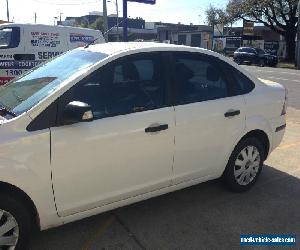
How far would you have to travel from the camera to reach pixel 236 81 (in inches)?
185

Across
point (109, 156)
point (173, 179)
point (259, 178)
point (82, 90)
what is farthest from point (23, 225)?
point (259, 178)

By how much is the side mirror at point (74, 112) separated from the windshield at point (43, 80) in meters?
0.24

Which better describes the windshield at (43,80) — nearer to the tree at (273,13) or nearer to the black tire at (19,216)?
the black tire at (19,216)

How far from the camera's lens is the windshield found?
11.5ft

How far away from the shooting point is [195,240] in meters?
3.86

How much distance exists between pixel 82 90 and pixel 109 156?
0.60m

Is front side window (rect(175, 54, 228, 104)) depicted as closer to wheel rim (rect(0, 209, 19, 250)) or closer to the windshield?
the windshield

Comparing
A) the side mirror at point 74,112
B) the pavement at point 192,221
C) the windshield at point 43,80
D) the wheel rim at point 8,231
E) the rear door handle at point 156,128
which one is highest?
the windshield at point 43,80

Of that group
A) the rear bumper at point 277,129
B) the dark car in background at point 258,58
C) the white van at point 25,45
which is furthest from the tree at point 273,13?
the rear bumper at point 277,129

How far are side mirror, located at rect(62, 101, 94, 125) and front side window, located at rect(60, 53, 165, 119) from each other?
4.1 inches

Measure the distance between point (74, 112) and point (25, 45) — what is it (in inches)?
291

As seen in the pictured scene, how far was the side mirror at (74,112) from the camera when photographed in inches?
129

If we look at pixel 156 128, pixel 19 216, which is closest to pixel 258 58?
pixel 156 128

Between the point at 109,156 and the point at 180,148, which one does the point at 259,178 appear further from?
the point at 109,156
